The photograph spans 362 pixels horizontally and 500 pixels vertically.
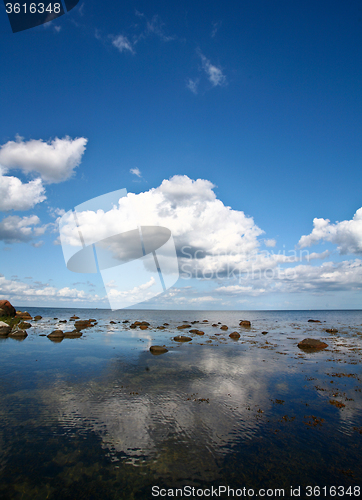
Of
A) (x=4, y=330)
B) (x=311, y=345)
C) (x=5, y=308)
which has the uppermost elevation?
(x=5, y=308)

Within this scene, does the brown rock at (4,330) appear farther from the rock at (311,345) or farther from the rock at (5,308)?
the rock at (311,345)

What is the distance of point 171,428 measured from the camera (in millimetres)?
14703

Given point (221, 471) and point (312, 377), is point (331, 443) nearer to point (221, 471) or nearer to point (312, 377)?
point (221, 471)

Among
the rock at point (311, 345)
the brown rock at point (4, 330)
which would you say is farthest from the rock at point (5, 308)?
the rock at point (311, 345)

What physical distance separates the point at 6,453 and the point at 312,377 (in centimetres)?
2764

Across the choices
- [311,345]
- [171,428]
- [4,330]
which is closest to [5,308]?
[4,330]

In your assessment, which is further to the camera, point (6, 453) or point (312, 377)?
point (312, 377)

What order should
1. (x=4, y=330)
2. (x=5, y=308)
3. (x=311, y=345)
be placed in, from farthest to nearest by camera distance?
(x=5, y=308) → (x=4, y=330) → (x=311, y=345)

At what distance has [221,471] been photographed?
10758 mm

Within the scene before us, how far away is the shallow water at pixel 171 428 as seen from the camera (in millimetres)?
10344

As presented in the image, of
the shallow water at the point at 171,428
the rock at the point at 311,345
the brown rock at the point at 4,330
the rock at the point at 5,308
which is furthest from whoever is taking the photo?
the rock at the point at 5,308

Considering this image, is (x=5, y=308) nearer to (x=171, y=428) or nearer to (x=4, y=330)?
(x=4, y=330)

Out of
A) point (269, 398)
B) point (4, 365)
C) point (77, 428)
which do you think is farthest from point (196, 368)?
point (4, 365)

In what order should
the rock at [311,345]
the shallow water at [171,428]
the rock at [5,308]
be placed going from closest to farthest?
the shallow water at [171,428]
the rock at [311,345]
the rock at [5,308]
